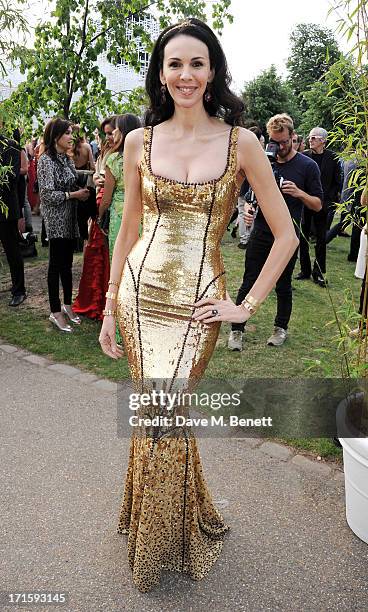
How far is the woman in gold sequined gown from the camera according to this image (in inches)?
80.3

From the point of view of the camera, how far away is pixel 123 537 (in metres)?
2.57

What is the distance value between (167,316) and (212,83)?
92cm

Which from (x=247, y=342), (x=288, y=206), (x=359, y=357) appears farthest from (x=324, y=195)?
(x=359, y=357)

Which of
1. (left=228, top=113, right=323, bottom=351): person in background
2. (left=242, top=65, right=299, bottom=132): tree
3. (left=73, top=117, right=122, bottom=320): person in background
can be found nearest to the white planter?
(left=228, top=113, right=323, bottom=351): person in background

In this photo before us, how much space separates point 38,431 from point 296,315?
3.30 metres

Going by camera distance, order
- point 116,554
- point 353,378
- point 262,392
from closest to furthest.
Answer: point 116,554 < point 353,378 < point 262,392

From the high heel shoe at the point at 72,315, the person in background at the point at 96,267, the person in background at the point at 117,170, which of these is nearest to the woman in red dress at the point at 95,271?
the person in background at the point at 96,267

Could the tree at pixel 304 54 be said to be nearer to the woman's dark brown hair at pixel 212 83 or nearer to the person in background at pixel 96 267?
the person in background at pixel 96 267

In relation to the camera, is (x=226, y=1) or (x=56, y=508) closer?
(x=56, y=508)

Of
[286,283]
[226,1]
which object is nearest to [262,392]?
[286,283]

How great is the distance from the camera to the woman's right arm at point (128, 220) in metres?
Result: 2.17

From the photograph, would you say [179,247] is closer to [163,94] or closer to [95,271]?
[163,94]

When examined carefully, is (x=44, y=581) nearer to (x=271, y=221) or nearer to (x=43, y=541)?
(x=43, y=541)

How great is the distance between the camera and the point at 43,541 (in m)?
2.54
